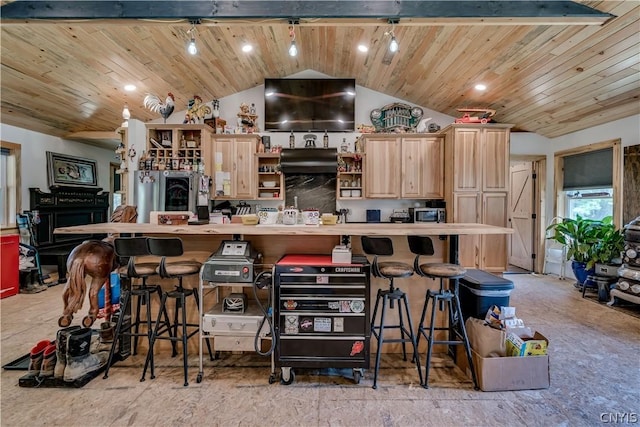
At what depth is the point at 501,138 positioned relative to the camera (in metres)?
4.69

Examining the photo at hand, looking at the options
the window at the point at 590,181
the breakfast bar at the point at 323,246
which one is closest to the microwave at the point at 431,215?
the breakfast bar at the point at 323,246

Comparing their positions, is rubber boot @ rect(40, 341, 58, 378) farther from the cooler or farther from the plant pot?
the plant pot

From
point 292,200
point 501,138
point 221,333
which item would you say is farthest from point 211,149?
point 501,138

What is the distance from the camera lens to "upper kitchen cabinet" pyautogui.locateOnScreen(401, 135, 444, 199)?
16.7 feet

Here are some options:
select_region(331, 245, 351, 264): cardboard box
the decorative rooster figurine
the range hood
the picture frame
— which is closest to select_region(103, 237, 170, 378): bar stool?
select_region(331, 245, 351, 264): cardboard box

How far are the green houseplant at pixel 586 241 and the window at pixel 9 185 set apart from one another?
28.3 feet

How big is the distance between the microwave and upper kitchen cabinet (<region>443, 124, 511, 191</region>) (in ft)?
1.52

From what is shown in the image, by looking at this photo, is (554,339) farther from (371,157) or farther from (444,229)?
(371,157)

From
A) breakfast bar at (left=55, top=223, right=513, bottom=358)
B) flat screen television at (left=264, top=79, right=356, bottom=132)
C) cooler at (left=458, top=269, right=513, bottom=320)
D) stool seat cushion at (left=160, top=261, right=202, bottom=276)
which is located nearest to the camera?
stool seat cushion at (left=160, top=261, right=202, bottom=276)

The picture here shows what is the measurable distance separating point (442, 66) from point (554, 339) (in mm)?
3454

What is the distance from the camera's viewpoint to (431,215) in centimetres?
493

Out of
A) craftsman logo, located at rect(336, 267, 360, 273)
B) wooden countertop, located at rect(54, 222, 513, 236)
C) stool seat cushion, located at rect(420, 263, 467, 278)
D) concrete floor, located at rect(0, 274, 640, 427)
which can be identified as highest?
wooden countertop, located at rect(54, 222, 513, 236)

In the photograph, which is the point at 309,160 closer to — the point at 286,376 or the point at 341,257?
the point at 341,257

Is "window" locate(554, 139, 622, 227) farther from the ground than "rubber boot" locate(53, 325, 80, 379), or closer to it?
farther from the ground
